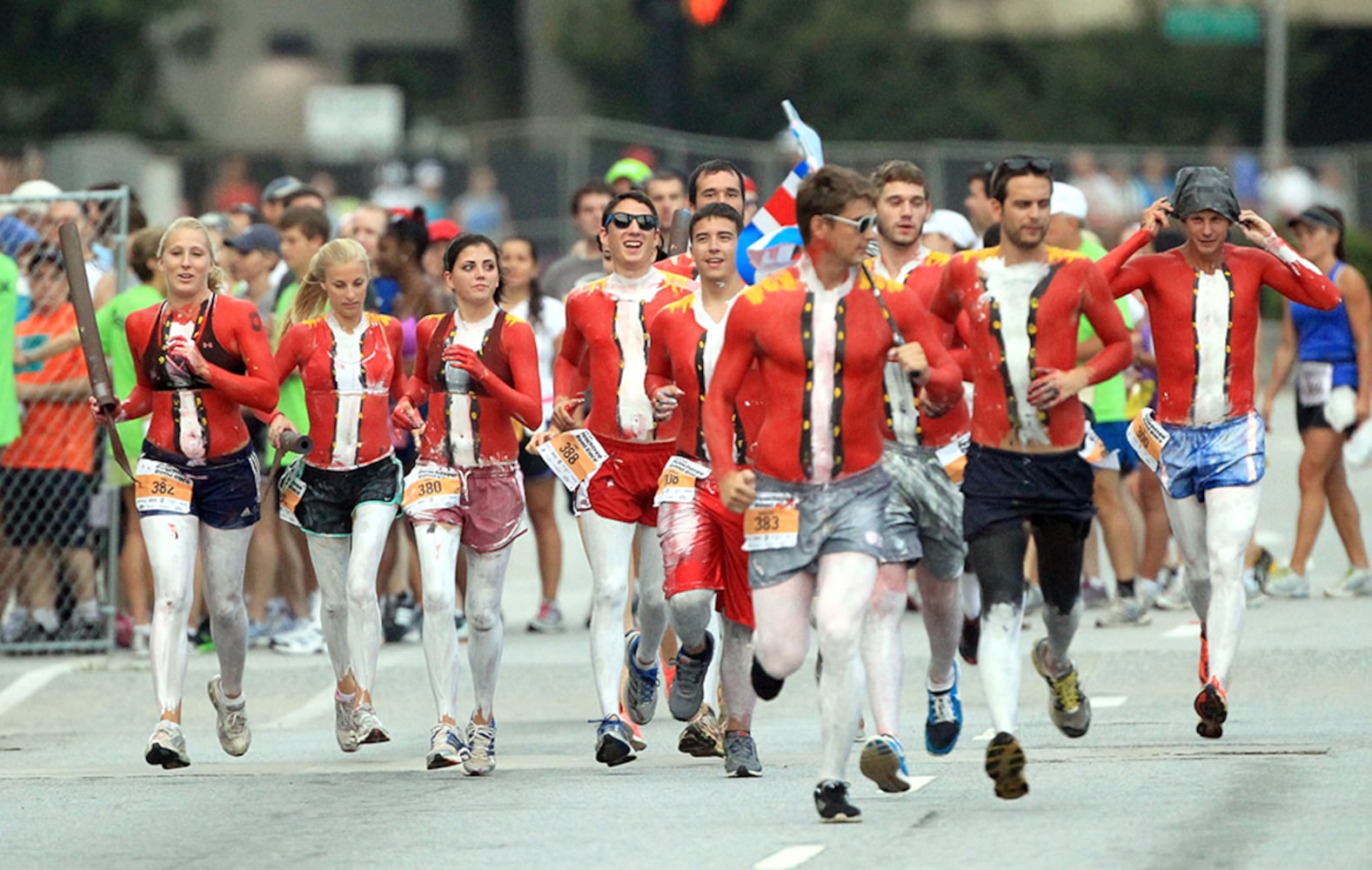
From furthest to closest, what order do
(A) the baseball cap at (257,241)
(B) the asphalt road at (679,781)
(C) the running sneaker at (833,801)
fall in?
(A) the baseball cap at (257,241) → (C) the running sneaker at (833,801) → (B) the asphalt road at (679,781)

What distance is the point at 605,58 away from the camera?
135 feet

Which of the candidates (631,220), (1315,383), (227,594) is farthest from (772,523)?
(1315,383)

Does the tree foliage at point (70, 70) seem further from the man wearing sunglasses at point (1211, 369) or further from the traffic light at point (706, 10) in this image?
the man wearing sunglasses at point (1211, 369)

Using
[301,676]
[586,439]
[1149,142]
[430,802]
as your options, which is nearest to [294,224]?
[301,676]

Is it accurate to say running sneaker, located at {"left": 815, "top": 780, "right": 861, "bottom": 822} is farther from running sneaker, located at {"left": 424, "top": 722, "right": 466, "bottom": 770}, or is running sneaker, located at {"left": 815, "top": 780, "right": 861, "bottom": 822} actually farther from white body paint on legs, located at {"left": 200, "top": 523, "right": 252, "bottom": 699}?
white body paint on legs, located at {"left": 200, "top": 523, "right": 252, "bottom": 699}

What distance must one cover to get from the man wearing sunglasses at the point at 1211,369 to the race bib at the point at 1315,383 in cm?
446

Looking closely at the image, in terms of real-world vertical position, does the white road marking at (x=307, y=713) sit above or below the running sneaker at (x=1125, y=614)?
below

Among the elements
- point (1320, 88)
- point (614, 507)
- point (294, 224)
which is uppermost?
point (1320, 88)

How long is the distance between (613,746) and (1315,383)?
6028mm

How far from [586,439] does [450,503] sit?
0.61m

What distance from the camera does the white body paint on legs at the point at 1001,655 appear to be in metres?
9.27

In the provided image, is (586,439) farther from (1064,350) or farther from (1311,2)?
(1311,2)

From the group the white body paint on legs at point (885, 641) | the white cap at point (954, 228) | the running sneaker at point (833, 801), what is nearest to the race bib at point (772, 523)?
the white body paint on legs at point (885, 641)

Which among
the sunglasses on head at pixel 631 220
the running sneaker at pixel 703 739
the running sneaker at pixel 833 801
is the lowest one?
the running sneaker at pixel 703 739
